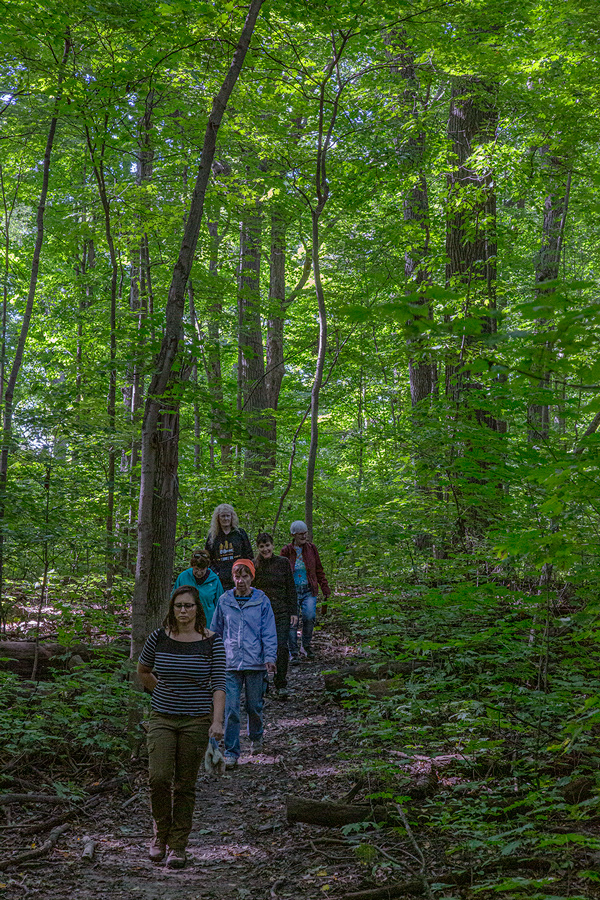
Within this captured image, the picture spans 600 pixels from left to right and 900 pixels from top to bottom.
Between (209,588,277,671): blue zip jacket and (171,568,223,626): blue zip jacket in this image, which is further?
(171,568,223,626): blue zip jacket

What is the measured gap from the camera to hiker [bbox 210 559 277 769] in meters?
6.75

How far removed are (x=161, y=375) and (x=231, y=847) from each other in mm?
4071

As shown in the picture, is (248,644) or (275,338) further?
(275,338)

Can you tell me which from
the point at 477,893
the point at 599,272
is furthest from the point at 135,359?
the point at 599,272

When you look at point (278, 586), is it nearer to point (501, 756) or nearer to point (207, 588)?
point (207, 588)

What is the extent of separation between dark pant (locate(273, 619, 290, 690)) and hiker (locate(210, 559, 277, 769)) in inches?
60.2

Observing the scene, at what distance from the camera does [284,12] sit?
27.0ft

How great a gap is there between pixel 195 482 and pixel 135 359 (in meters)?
6.50

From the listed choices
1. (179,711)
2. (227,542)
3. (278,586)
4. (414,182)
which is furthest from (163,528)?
(414,182)

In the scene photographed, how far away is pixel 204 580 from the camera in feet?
23.7

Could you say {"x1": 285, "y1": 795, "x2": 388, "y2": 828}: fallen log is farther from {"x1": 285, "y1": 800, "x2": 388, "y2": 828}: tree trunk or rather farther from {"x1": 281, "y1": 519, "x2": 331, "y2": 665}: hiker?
{"x1": 281, "y1": 519, "x2": 331, "y2": 665}: hiker

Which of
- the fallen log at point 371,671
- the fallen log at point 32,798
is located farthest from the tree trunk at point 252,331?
the fallen log at point 32,798

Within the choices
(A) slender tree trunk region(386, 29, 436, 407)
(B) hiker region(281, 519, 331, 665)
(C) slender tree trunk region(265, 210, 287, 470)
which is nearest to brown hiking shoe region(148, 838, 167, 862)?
(B) hiker region(281, 519, 331, 665)

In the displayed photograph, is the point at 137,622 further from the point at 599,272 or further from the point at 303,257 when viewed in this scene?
the point at 599,272
